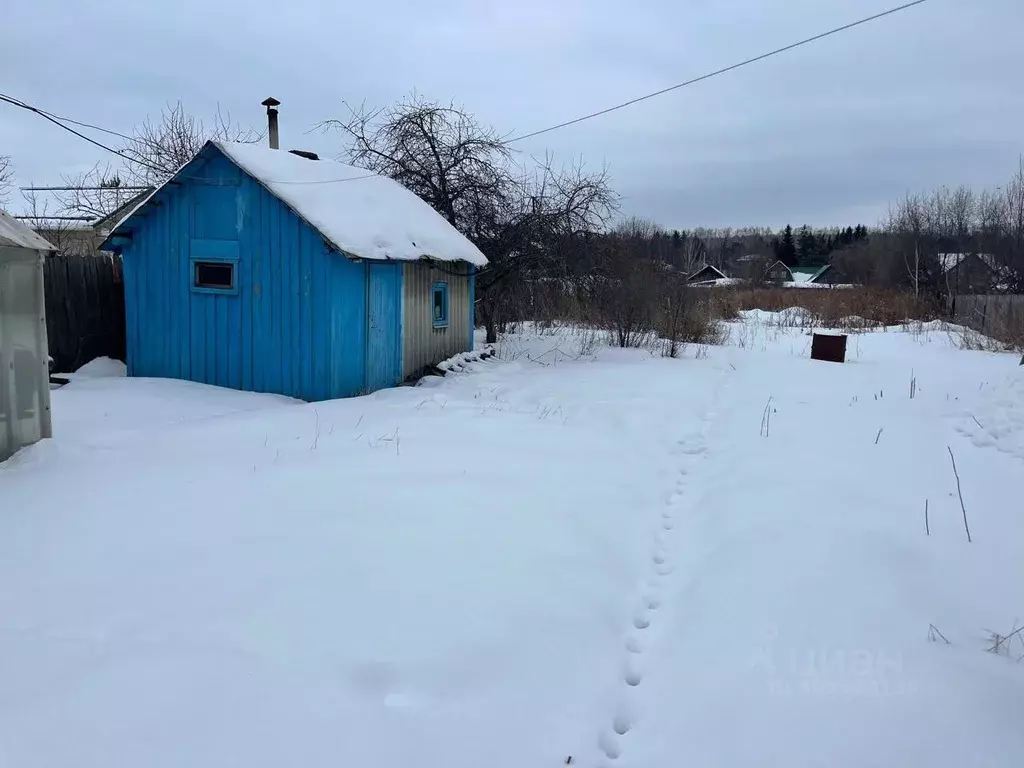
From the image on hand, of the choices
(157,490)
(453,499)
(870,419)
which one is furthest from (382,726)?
(870,419)

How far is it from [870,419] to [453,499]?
253 inches

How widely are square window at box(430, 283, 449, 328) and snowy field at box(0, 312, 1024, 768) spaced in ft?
18.2

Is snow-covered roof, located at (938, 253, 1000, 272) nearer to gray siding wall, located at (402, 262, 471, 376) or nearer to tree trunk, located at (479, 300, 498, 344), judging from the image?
tree trunk, located at (479, 300, 498, 344)

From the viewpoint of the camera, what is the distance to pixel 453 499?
5.46 metres

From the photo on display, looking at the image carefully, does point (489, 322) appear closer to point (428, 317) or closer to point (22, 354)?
point (428, 317)

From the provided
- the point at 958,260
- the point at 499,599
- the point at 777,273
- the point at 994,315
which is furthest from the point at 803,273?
the point at 499,599

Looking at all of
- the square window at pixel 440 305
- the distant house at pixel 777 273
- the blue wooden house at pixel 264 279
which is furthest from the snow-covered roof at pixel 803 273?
the blue wooden house at pixel 264 279

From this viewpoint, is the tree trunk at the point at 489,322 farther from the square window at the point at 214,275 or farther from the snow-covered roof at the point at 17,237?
the snow-covered roof at the point at 17,237

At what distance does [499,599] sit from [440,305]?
33.1ft

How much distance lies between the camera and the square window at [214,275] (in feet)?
34.8

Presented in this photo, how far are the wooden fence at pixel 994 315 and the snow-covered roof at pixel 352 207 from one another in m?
14.9

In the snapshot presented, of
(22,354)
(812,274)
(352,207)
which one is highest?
(812,274)

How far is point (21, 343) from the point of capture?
604cm

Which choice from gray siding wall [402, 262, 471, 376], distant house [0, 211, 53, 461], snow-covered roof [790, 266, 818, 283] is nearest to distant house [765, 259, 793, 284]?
snow-covered roof [790, 266, 818, 283]
